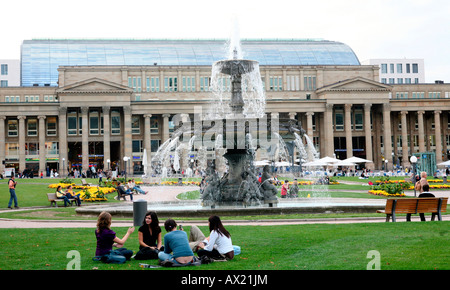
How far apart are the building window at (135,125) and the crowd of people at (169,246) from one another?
90.7m

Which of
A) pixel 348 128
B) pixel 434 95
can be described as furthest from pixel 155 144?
pixel 434 95

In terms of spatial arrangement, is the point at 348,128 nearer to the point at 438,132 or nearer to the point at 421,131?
the point at 421,131

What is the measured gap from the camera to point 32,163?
9762cm

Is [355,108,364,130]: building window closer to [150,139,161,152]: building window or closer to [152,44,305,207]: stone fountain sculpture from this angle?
[150,139,161,152]: building window

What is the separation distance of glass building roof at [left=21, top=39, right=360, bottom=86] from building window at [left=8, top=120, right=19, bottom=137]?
8492 mm

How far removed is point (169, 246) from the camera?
11.7m

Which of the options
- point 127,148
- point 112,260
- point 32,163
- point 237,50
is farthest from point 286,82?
point 112,260

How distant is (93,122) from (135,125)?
24.6ft

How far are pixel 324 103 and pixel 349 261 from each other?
90514 millimetres

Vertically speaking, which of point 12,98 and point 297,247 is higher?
point 12,98

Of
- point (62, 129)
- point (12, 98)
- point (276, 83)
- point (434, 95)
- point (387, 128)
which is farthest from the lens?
point (434, 95)

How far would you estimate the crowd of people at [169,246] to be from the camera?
11.6 m

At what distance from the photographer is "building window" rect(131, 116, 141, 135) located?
4028 inches
